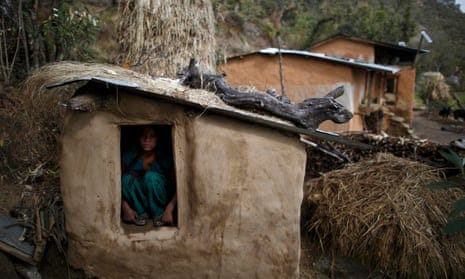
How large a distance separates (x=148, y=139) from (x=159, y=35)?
2.74m

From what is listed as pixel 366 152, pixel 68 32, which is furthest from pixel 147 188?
pixel 68 32

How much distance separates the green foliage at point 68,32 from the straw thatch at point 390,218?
600 centimetres

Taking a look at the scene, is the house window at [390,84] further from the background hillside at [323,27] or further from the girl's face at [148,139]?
the girl's face at [148,139]

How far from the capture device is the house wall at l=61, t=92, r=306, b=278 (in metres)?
3.41

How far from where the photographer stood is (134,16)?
19.6 ft

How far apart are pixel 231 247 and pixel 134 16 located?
14.2ft

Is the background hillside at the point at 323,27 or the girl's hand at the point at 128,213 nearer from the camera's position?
the girl's hand at the point at 128,213

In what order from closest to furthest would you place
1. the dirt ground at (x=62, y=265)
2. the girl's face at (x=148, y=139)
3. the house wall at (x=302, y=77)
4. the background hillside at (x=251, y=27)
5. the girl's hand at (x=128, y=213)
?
1. the dirt ground at (x=62, y=265)
2. the girl's hand at (x=128, y=213)
3. the girl's face at (x=148, y=139)
4. the background hillside at (x=251, y=27)
5. the house wall at (x=302, y=77)

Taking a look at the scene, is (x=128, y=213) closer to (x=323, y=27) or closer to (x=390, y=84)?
(x=390, y=84)

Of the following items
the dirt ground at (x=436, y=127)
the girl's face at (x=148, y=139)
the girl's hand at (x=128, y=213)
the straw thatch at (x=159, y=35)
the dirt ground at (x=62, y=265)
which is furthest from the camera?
the dirt ground at (x=436, y=127)

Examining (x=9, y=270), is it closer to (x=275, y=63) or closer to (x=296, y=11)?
(x=275, y=63)

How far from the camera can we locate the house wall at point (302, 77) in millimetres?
9969

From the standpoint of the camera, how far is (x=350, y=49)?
634 inches

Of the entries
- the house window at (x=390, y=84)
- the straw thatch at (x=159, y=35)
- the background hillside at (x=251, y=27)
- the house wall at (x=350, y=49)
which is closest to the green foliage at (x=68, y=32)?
the background hillside at (x=251, y=27)
